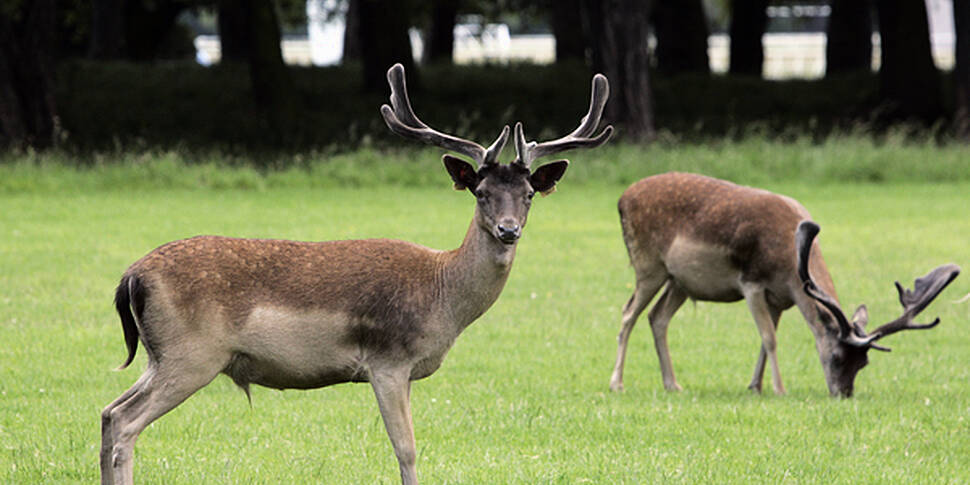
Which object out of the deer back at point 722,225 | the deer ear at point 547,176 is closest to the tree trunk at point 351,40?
the deer back at point 722,225

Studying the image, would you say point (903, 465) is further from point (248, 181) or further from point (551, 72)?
point (551, 72)

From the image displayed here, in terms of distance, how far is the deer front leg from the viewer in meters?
6.40

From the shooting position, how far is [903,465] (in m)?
7.62

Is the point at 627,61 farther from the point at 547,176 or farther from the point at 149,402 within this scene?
the point at 149,402

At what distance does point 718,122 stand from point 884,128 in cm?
314

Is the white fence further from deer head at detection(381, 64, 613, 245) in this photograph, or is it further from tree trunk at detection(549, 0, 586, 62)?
deer head at detection(381, 64, 613, 245)

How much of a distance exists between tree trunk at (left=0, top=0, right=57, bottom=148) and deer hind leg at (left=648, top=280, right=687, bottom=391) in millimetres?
15522

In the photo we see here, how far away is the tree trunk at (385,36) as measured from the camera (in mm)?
28656

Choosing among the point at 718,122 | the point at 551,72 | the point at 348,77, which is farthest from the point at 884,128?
the point at 348,77

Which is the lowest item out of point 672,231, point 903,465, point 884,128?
point 884,128

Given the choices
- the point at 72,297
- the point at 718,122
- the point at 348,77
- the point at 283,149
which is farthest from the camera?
the point at 348,77

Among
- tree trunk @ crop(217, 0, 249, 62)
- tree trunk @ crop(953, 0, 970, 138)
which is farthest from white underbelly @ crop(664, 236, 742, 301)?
tree trunk @ crop(217, 0, 249, 62)

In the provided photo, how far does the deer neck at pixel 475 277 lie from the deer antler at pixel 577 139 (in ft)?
1.15

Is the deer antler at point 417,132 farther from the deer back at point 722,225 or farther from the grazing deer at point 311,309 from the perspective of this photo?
the deer back at point 722,225
